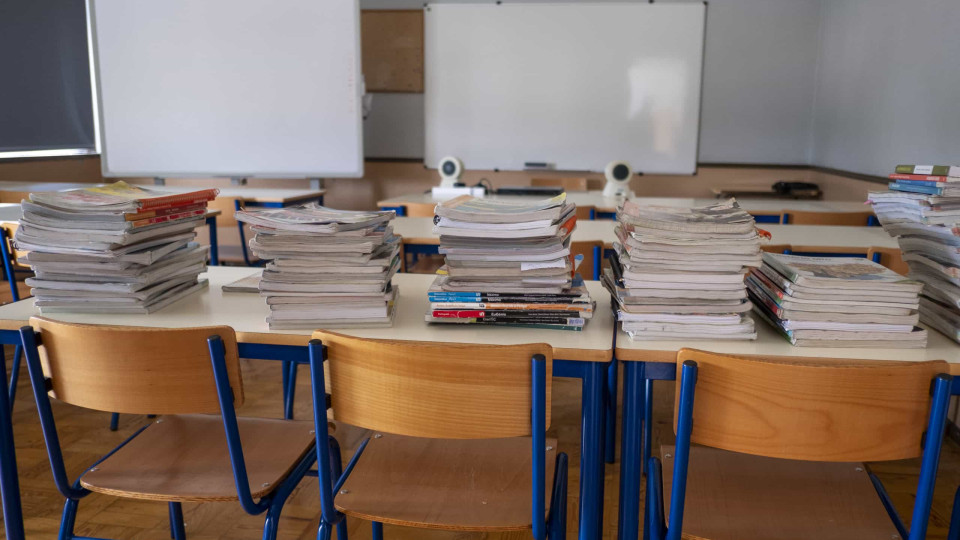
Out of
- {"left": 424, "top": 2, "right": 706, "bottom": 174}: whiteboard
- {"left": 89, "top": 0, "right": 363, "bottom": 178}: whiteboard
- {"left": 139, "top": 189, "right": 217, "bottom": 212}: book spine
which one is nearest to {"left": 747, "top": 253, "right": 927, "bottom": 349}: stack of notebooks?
{"left": 139, "top": 189, "right": 217, "bottom": 212}: book spine

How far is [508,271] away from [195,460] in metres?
0.74

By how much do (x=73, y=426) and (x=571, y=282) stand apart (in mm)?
2043

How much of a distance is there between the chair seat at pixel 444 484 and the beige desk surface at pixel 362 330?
26 cm

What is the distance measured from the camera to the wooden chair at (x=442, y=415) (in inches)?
42.3

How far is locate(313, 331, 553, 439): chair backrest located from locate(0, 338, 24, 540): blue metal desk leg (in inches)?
29.3

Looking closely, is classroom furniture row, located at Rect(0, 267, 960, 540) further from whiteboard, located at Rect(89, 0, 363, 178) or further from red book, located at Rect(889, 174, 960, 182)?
whiteboard, located at Rect(89, 0, 363, 178)

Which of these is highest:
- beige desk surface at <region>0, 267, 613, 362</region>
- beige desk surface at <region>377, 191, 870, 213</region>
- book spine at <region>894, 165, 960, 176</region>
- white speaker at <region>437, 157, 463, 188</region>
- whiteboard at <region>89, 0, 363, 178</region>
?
whiteboard at <region>89, 0, 363, 178</region>

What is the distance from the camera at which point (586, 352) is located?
122 cm

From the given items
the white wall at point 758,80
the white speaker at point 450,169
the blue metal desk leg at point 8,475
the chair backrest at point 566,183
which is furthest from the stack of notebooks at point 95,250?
the white wall at point 758,80

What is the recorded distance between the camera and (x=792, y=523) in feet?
3.92

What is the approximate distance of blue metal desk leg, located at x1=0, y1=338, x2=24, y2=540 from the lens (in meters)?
1.38

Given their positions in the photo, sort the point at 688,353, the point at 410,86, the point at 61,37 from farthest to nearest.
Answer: the point at 410,86, the point at 61,37, the point at 688,353

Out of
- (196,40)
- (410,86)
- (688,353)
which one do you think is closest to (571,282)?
(688,353)

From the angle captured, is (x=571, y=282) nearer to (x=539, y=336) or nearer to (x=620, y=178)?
(x=539, y=336)
